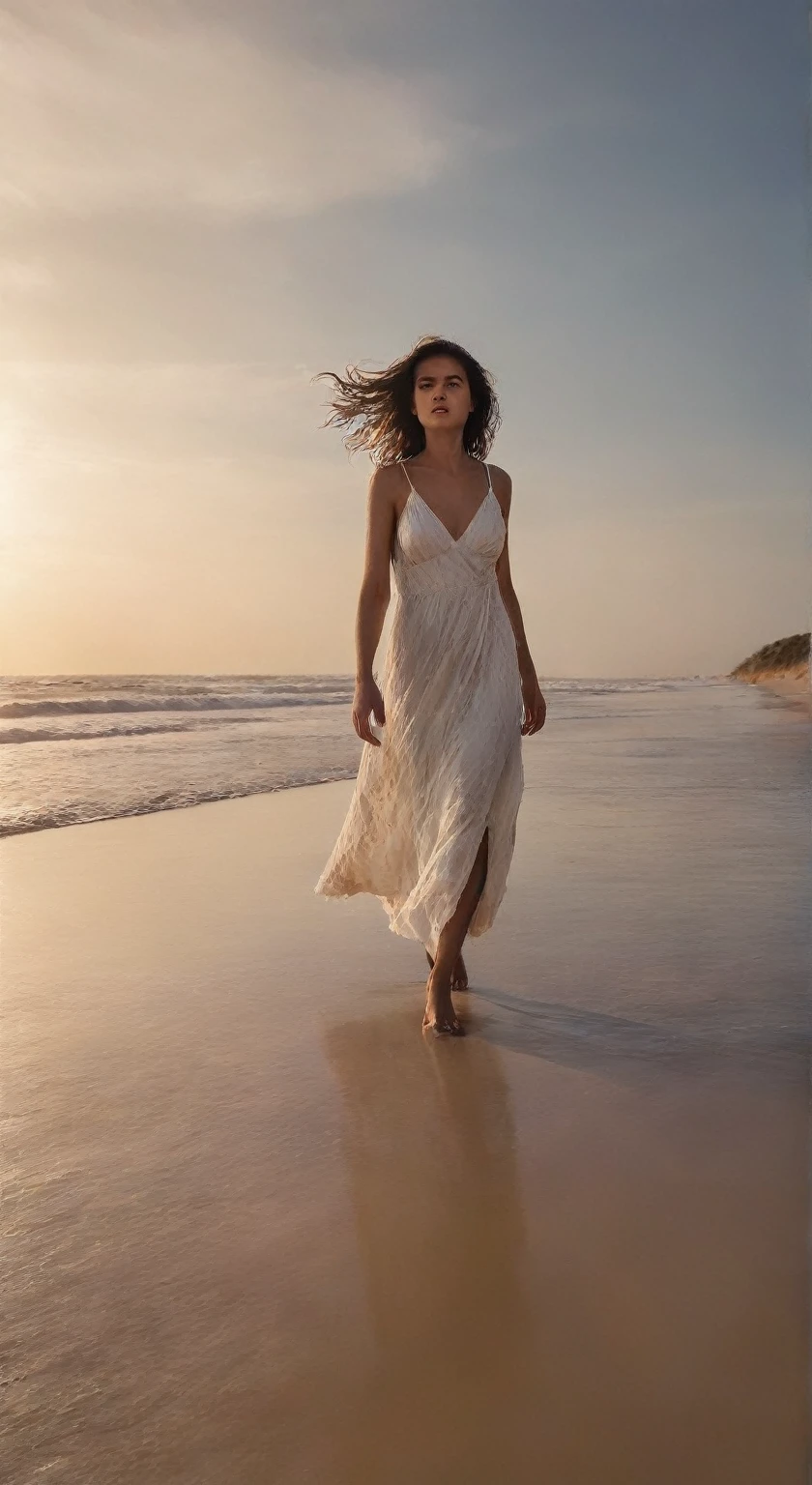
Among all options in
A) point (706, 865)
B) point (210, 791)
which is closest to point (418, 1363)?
point (706, 865)

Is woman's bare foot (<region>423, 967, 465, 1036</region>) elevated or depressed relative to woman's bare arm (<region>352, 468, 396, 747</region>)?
depressed

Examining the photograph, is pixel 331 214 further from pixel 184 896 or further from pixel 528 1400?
pixel 528 1400

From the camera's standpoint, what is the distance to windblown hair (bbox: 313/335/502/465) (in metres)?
3.82

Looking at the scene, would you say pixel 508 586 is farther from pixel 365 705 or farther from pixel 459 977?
pixel 459 977

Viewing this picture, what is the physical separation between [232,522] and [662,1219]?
19.7 meters

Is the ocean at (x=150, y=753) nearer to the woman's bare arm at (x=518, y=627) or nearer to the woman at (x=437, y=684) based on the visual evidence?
the woman at (x=437, y=684)

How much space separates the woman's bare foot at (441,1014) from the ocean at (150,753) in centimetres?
415

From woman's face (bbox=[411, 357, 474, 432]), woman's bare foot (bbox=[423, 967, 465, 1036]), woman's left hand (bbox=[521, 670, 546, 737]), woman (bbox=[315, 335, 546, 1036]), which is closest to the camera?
woman's bare foot (bbox=[423, 967, 465, 1036])

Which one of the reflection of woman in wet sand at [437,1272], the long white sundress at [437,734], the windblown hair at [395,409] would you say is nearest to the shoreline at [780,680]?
the windblown hair at [395,409]

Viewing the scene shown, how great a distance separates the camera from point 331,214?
7.80m

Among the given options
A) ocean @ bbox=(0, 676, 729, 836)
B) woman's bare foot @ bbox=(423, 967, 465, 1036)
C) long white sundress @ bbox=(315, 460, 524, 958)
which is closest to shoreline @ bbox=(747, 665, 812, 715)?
ocean @ bbox=(0, 676, 729, 836)

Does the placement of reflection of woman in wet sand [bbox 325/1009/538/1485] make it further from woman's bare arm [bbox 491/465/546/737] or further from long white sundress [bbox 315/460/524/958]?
woman's bare arm [bbox 491/465/546/737]

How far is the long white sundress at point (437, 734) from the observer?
3322mm

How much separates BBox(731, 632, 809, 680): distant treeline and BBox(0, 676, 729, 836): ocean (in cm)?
1356
